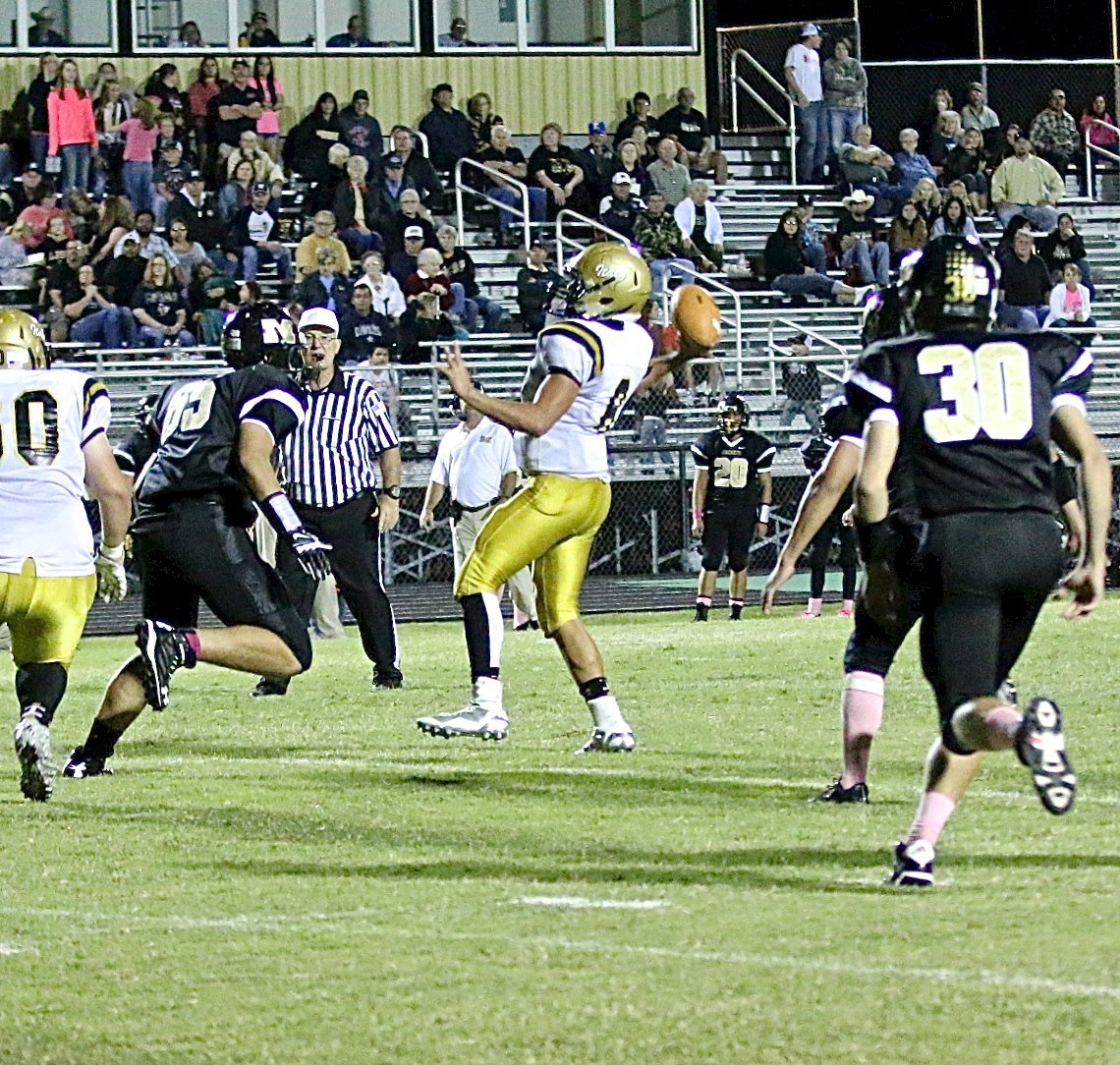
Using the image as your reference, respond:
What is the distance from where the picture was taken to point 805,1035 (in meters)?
4.55

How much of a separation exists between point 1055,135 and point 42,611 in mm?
21505

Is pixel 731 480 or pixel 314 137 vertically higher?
pixel 314 137

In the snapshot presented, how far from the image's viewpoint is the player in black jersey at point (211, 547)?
334 inches

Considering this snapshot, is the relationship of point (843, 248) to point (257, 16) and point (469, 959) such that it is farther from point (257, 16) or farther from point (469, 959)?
point (469, 959)

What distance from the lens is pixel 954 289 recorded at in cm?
606

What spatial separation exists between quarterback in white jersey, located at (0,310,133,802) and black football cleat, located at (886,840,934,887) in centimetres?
304

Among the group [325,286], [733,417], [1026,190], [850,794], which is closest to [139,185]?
[325,286]

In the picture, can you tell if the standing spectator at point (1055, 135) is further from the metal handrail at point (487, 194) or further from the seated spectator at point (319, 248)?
the seated spectator at point (319, 248)

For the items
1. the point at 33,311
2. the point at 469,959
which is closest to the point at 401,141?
the point at 33,311

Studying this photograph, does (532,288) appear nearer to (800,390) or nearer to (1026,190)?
(800,390)

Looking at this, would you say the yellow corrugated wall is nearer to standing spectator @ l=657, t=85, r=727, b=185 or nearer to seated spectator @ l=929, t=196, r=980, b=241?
standing spectator @ l=657, t=85, r=727, b=185

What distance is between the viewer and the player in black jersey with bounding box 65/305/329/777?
848cm

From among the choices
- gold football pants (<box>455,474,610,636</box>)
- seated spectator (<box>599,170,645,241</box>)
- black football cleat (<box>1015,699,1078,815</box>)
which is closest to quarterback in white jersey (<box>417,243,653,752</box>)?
gold football pants (<box>455,474,610,636</box>)

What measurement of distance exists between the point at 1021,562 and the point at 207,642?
3.47m
